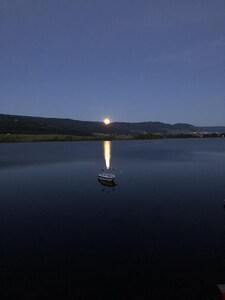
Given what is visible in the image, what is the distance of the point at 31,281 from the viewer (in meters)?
30.5

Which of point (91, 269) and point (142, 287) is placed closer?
point (142, 287)

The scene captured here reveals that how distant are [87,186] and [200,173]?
163 feet

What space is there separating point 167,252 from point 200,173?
81.0 meters

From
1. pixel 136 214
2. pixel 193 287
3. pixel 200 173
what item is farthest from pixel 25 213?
pixel 200 173

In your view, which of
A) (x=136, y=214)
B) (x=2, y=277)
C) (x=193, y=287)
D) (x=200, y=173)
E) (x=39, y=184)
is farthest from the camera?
(x=200, y=173)

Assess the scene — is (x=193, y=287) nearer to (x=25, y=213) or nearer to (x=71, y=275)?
(x=71, y=275)

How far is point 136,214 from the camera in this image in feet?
182

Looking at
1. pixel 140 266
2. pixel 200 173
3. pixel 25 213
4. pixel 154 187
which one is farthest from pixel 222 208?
pixel 200 173

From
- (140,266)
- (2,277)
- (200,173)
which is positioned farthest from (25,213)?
(200,173)

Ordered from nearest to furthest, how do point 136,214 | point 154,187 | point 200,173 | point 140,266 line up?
1. point 140,266
2. point 136,214
3. point 154,187
4. point 200,173

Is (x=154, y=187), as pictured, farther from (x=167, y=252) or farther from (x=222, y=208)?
(x=167, y=252)

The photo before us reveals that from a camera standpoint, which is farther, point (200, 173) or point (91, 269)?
point (200, 173)

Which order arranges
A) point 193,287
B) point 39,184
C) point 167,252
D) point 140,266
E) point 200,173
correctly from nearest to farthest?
point 193,287 < point 140,266 < point 167,252 < point 39,184 < point 200,173

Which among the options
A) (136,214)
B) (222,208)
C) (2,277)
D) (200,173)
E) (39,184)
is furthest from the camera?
(200,173)
